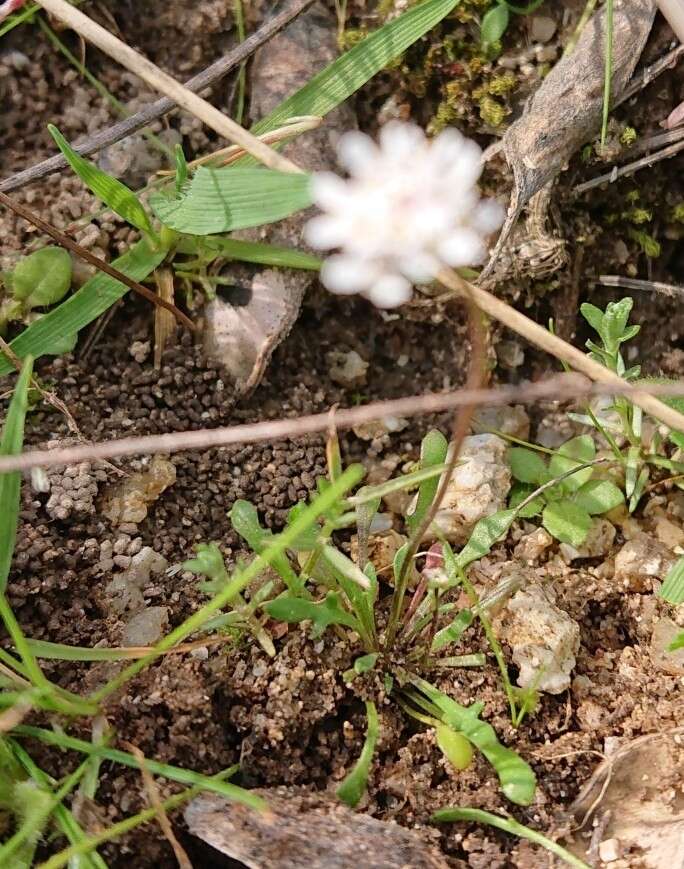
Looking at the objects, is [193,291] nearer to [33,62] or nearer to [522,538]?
[33,62]

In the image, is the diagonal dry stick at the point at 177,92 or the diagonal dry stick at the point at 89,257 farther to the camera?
the diagonal dry stick at the point at 89,257

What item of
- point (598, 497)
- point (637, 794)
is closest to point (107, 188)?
point (598, 497)

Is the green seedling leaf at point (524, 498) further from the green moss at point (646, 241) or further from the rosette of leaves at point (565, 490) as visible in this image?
the green moss at point (646, 241)

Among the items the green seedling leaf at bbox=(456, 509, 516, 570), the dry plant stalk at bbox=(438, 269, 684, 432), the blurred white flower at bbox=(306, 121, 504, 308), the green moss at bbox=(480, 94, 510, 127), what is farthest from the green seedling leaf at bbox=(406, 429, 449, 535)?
the green moss at bbox=(480, 94, 510, 127)

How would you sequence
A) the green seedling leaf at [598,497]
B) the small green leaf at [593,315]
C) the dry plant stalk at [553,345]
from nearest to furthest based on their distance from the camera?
1. the dry plant stalk at [553,345]
2. the small green leaf at [593,315]
3. the green seedling leaf at [598,497]

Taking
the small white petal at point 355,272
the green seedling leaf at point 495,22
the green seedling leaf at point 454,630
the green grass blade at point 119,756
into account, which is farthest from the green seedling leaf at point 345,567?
the green seedling leaf at point 495,22

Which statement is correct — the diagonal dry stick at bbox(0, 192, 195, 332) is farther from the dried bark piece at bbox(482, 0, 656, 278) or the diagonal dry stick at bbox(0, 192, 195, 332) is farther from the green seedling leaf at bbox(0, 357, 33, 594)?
the dried bark piece at bbox(482, 0, 656, 278)
